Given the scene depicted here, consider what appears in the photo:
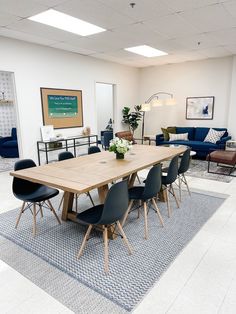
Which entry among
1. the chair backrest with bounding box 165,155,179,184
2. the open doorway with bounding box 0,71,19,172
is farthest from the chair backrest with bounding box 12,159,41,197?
the open doorway with bounding box 0,71,19,172

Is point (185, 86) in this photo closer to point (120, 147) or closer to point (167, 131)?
point (167, 131)

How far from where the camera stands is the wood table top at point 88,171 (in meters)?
2.26

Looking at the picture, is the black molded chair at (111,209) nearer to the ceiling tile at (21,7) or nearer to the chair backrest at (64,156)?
the chair backrest at (64,156)

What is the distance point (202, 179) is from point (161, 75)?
14.8 feet

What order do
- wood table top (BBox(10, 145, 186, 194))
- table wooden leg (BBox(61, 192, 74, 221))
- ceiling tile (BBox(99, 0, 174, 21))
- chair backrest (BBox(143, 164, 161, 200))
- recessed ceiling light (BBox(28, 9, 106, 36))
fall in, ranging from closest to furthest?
wood table top (BBox(10, 145, 186, 194)) → chair backrest (BBox(143, 164, 161, 200)) → table wooden leg (BBox(61, 192, 74, 221)) → ceiling tile (BBox(99, 0, 174, 21)) → recessed ceiling light (BBox(28, 9, 106, 36))

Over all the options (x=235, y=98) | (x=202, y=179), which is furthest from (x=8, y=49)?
(x=235, y=98)

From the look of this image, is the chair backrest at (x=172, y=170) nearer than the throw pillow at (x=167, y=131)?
Yes

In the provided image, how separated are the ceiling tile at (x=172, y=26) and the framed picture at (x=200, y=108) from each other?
3029mm

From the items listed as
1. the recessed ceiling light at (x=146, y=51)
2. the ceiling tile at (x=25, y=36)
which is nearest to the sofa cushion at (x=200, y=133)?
the recessed ceiling light at (x=146, y=51)

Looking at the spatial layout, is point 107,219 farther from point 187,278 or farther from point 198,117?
point 198,117

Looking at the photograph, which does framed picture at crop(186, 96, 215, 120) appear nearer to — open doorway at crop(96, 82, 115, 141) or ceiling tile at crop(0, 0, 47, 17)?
open doorway at crop(96, 82, 115, 141)

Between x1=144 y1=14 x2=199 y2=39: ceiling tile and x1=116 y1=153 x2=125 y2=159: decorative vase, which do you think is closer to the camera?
x1=116 y1=153 x2=125 y2=159: decorative vase

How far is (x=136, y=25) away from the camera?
4016mm

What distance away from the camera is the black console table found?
5.59m
